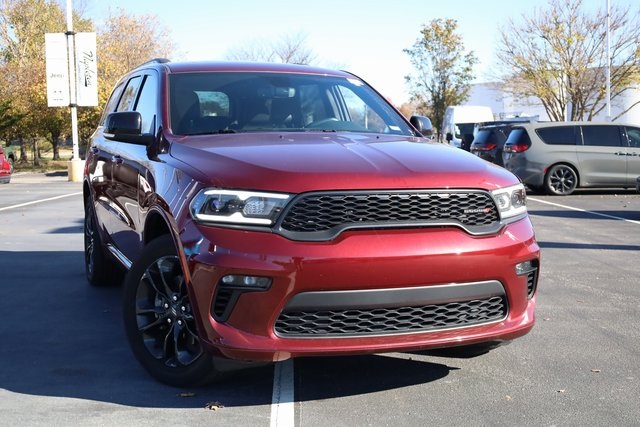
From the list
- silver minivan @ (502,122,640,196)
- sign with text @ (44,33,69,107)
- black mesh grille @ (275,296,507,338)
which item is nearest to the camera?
black mesh grille @ (275,296,507,338)

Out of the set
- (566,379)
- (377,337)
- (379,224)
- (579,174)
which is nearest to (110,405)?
(377,337)

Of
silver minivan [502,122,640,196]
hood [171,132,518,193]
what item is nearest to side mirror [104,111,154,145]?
hood [171,132,518,193]

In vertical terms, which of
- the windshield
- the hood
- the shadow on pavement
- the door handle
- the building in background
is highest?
the building in background

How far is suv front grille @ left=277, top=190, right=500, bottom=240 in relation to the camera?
366 cm

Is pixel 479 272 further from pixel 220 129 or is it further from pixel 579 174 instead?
pixel 579 174

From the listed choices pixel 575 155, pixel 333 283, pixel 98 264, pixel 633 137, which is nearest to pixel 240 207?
pixel 333 283

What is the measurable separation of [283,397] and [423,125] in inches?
97.5

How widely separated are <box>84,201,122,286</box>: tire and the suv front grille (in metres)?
3.53

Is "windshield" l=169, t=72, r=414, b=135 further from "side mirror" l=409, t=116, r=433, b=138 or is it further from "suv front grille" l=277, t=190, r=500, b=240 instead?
"suv front grille" l=277, t=190, r=500, b=240

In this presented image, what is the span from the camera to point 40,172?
3256cm

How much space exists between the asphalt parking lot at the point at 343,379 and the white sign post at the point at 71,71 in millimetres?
20509

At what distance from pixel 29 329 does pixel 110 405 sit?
1.87 metres

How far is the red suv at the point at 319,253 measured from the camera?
362 cm

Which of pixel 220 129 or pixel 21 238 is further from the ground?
pixel 220 129
